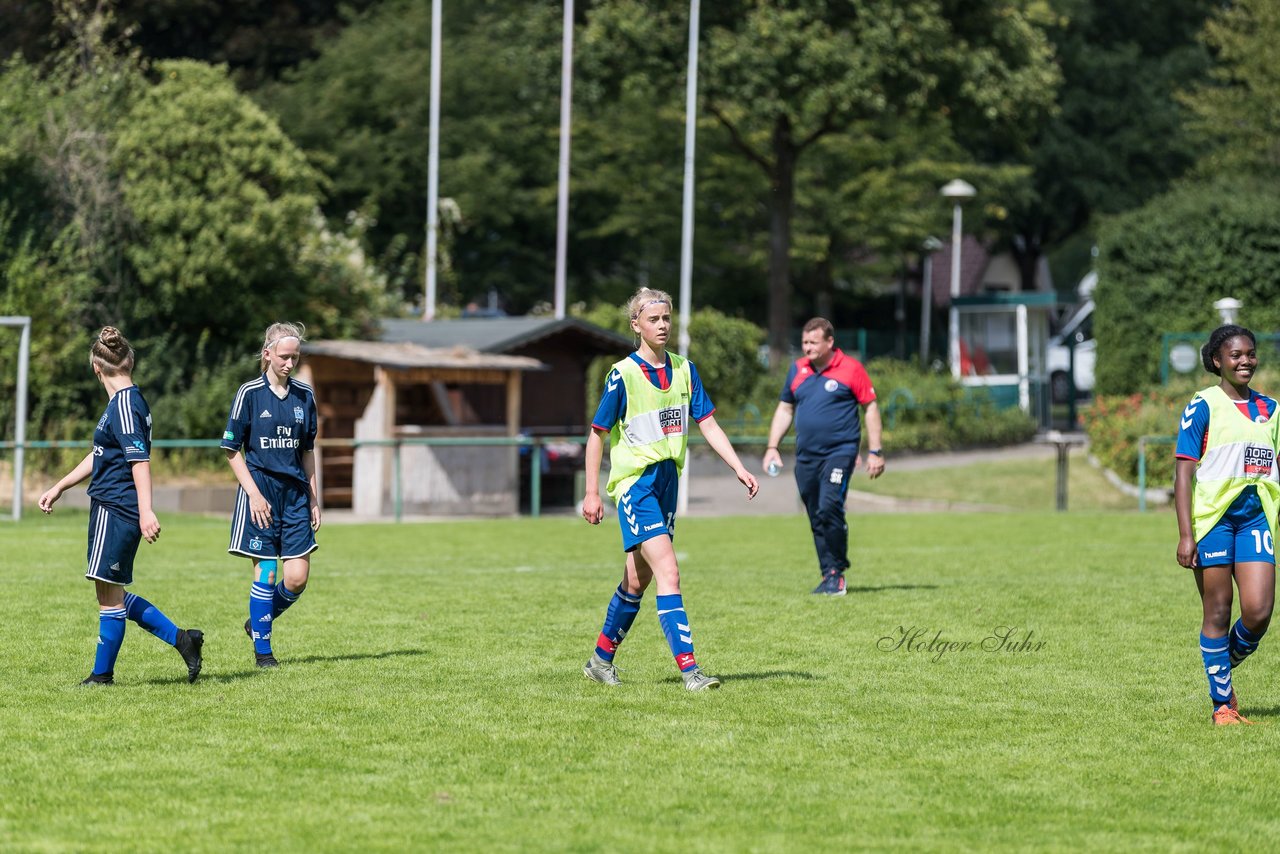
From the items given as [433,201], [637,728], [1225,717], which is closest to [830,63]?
[433,201]

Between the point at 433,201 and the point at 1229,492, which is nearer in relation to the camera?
the point at 1229,492

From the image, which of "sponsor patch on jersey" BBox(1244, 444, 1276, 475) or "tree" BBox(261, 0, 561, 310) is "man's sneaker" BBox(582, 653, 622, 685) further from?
"tree" BBox(261, 0, 561, 310)

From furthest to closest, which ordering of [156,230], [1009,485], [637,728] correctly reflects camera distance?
[1009,485] < [156,230] < [637,728]

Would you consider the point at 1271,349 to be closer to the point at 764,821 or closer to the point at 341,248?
the point at 341,248

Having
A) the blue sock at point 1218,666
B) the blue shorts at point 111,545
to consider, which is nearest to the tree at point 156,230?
the blue shorts at point 111,545

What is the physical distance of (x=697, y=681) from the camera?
8.95 m

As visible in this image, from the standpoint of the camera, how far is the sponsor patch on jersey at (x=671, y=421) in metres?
8.98

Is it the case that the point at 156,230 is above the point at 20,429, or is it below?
above

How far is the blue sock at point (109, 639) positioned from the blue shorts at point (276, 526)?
0.79m

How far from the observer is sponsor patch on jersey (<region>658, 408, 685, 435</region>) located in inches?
354

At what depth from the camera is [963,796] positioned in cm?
671

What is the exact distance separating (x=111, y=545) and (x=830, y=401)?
6415 millimetres

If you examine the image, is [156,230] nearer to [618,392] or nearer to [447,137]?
[447,137]

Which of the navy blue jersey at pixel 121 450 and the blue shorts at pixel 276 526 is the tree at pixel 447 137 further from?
the navy blue jersey at pixel 121 450
